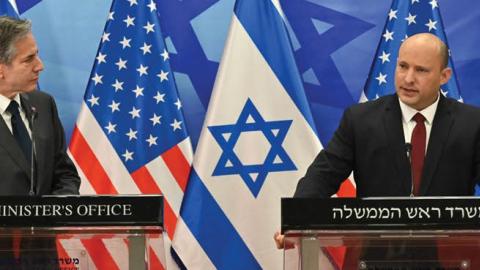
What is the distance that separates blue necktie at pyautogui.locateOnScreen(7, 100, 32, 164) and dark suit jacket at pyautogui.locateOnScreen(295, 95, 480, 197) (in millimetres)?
1086

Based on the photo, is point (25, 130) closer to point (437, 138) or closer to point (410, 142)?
point (410, 142)

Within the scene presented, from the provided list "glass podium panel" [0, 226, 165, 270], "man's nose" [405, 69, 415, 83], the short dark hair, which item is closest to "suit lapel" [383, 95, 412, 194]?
"man's nose" [405, 69, 415, 83]

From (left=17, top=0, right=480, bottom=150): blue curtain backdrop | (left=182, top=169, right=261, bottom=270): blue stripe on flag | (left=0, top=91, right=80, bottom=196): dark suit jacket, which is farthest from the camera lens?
(left=17, top=0, right=480, bottom=150): blue curtain backdrop

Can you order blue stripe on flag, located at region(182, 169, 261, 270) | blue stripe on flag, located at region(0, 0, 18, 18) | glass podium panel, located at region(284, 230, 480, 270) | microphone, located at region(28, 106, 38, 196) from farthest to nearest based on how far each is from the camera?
blue stripe on flag, located at region(0, 0, 18, 18) < blue stripe on flag, located at region(182, 169, 261, 270) < microphone, located at region(28, 106, 38, 196) < glass podium panel, located at region(284, 230, 480, 270)

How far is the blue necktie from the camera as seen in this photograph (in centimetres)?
373

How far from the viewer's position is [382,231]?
2.77 meters

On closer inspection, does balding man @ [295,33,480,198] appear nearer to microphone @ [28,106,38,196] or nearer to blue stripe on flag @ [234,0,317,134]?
microphone @ [28,106,38,196]

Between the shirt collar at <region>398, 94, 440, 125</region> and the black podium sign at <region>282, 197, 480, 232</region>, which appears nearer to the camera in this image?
the black podium sign at <region>282, 197, 480, 232</region>

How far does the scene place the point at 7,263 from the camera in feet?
9.08

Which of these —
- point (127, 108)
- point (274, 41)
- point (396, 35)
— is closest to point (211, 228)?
point (127, 108)

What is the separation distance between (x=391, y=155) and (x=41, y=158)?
4.59 feet

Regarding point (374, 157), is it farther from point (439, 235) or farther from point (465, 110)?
point (439, 235)

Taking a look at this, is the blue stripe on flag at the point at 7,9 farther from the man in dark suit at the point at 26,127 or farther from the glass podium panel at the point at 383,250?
the glass podium panel at the point at 383,250

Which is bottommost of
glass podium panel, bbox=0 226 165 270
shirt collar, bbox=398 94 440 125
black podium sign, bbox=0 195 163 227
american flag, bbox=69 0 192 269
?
glass podium panel, bbox=0 226 165 270
